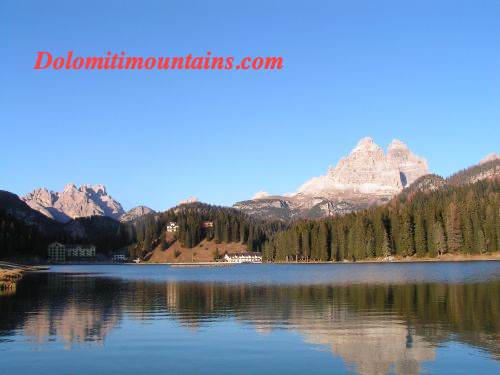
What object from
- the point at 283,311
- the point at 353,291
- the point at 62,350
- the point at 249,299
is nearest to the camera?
the point at 62,350

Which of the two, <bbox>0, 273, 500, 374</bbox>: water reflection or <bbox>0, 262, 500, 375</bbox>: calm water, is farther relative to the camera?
<bbox>0, 273, 500, 374</bbox>: water reflection

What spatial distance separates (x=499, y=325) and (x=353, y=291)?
3495cm

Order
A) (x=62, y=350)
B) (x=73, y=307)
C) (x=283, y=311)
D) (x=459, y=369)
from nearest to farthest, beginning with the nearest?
(x=459, y=369) → (x=62, y=350) → (x=283, y=311) → (x=73, y=307)

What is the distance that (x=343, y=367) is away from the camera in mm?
27781

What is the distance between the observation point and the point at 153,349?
3347 centimetres

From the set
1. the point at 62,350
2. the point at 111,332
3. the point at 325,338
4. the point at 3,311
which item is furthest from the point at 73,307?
the point at 325,338

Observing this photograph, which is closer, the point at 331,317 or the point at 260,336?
the point at 260,336

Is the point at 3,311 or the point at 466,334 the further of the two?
the point at 3,311

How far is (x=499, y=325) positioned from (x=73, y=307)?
144ft

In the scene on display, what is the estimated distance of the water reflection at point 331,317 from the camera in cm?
3275

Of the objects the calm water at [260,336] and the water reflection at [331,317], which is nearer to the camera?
the calm water at [260,336]

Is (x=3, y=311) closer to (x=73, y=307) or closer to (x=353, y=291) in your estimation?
(x=73, y=307)

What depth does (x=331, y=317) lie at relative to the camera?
46.8 m

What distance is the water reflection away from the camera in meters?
32.8
